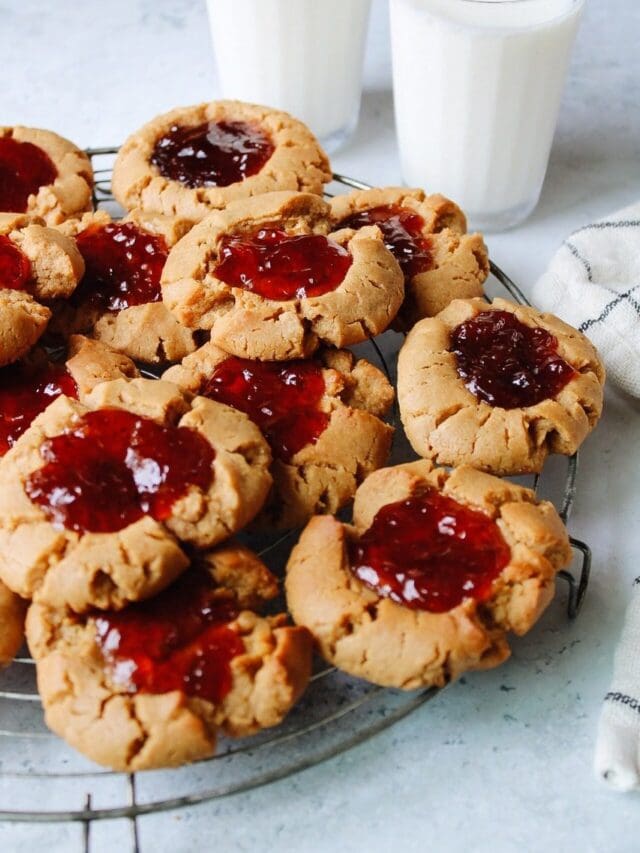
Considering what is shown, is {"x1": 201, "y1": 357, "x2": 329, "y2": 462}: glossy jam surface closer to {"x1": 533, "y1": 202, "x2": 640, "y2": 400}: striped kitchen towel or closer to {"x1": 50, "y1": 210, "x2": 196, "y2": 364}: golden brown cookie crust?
{"x1": 50, "y1": 210, "x2": 196, "y2": 364}: golden brown cookie crust

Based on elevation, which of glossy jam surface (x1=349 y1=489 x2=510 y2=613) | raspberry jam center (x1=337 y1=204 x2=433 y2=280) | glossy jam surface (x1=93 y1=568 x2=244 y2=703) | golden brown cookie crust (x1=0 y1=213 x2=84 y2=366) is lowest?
glossy jam surface (x1=93 y1=568 x2=244 y2=703)

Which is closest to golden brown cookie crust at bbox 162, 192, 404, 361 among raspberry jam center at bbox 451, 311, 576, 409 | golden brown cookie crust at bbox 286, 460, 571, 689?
raspberry jam center at bbox 451, 311, 576, 409

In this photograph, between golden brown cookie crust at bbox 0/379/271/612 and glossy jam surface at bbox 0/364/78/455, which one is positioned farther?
glossy jam surface at bbox 0/364/78/455

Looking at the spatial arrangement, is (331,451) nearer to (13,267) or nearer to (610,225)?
(13,267)

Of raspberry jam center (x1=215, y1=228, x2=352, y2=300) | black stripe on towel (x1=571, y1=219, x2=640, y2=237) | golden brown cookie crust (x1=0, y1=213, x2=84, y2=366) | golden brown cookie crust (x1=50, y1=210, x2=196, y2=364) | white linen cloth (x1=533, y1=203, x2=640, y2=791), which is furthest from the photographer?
black stripe on towel (x1=571, y1=219, x2=640, y2=237)

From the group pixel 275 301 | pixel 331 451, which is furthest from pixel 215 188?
pixel 331 451
